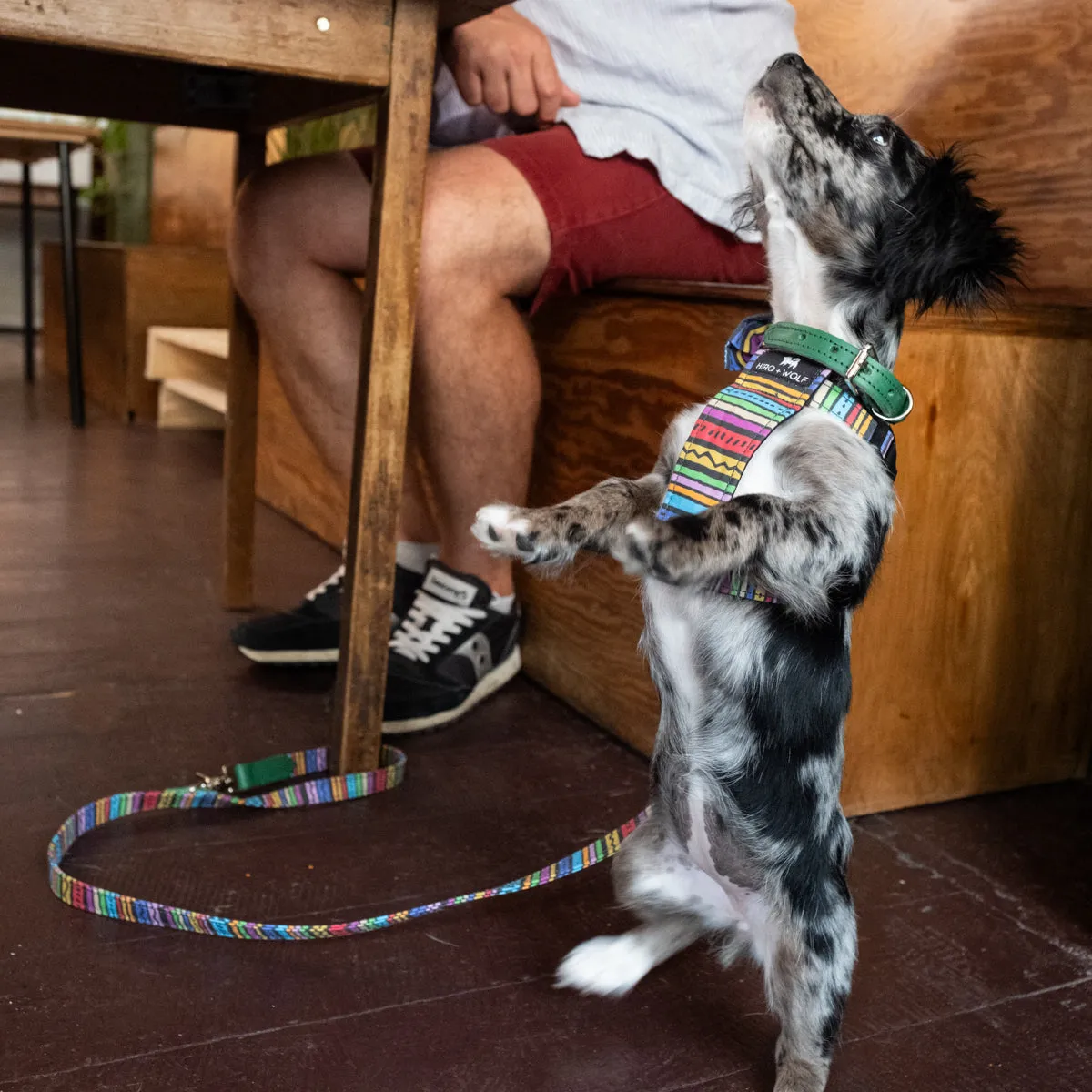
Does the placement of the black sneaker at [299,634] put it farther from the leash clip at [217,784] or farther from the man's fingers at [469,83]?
the man's fingers at [469,83]

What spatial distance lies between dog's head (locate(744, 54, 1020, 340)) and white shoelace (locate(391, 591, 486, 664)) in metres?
0.89

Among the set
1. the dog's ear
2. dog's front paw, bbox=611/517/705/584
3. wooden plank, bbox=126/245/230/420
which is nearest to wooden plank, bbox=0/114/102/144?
wooden plank, bbox=126/245/230/420

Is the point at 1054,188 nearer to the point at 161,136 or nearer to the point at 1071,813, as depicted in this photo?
the point at 1071,813

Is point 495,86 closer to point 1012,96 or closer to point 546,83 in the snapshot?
point 546,83

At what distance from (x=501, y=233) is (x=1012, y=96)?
0.82 metres

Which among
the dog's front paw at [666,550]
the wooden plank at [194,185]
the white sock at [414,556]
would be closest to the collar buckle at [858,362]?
the dog's front paw at [666,550]

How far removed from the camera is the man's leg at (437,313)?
1679 millimetres

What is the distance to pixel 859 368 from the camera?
105 centimetres

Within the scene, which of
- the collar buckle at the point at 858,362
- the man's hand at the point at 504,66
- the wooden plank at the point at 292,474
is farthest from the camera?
the wooden plank at the point at 292,474

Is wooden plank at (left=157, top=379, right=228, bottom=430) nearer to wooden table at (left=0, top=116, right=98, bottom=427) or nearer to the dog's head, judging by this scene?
wooden table at (left=0, top=116, right=98, bottom=427)

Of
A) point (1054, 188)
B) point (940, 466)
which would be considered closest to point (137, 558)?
point (940, 466)

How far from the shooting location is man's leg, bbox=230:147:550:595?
168 cm

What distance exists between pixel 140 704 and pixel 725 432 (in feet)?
3.66

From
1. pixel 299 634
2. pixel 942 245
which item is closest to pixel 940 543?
pixel 942 245
